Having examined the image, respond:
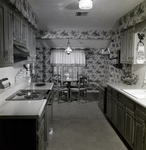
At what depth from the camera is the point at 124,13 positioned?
3773 millimetres

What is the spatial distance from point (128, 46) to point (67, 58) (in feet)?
12.3

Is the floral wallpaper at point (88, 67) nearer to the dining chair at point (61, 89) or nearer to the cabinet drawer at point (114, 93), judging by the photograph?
the dining chair at point (61, 89)

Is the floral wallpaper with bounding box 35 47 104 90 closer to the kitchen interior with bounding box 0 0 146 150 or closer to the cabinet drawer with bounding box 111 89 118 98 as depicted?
the kitchen interior with bounding box 0 0 146 150

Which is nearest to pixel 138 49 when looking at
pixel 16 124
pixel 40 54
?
pixel 16 124

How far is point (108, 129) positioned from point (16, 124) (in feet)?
7.51

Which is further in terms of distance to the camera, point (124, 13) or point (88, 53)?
point (88, 53)

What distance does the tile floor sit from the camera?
9.42 feet

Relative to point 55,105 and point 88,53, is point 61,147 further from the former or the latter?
point 88,53

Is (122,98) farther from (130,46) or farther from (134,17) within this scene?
(134,17)

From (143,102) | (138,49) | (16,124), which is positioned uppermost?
(138,49)

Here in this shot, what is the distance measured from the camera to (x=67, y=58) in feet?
23.3

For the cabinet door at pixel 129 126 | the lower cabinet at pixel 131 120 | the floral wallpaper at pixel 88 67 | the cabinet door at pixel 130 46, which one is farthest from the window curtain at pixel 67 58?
the cabinet door at pixel 129 126

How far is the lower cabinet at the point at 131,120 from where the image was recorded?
2.23 metres

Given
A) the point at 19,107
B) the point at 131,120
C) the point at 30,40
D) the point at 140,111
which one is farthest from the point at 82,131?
the point at 30,40
